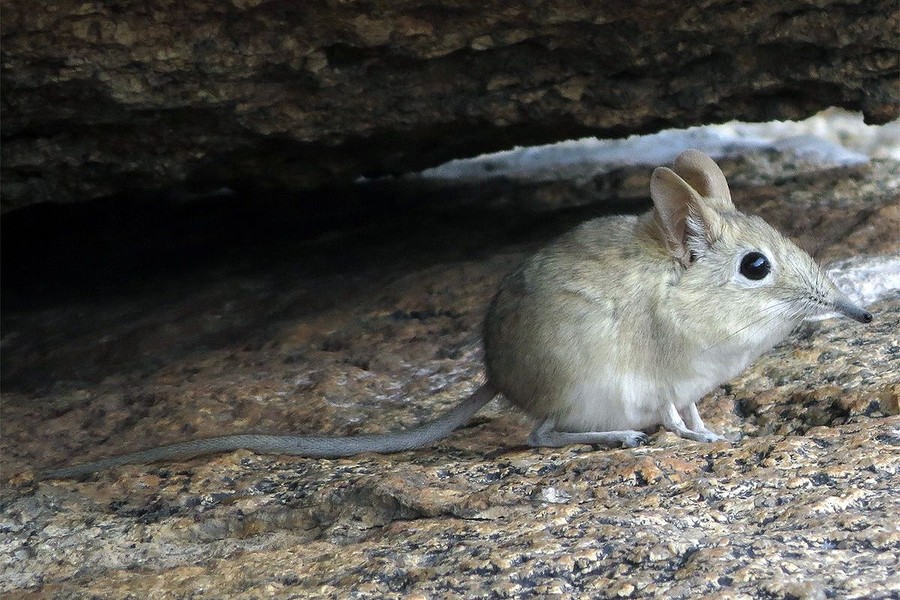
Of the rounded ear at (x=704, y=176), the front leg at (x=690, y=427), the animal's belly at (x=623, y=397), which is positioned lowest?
the front leg at (x=690, y=427)

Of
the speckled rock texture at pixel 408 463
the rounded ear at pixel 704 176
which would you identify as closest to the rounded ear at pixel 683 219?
the rounded ear at pixel 704 176

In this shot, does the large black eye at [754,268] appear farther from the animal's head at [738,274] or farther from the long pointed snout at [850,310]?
the long pointed snout at [850,310]

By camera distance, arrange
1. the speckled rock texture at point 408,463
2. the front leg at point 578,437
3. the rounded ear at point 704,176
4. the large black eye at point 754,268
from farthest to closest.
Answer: the rounded ear at point 704,176 → the large black eye at point 754,268 → the front leg at point 578,437 → the speckled rock texture at point 408,463

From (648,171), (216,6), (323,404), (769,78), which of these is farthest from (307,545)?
(648,171)

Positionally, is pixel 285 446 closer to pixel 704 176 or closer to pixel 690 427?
pixel 690 427

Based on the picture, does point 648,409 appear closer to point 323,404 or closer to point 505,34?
point 323,404

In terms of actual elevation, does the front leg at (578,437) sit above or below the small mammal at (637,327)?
below

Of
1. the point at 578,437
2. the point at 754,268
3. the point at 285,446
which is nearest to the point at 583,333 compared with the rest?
the point at 578,437
